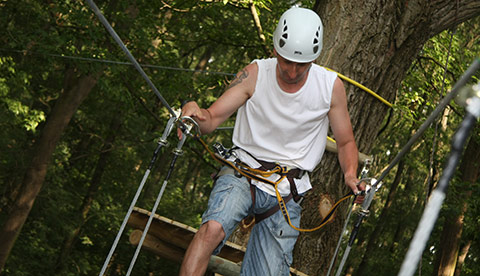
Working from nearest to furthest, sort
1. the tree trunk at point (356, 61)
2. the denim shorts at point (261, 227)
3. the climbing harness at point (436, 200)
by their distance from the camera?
the climbing harness at point (436, 200), the denim shorts at point (261, 227), the tree trunk at point (356, 61)

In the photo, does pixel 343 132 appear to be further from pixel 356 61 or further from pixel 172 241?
pixel 356 61

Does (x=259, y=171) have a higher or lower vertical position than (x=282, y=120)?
lower

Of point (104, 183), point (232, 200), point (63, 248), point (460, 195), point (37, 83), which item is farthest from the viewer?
point (104, 183)

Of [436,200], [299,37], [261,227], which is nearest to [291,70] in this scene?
[299,37]

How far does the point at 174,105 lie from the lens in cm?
1370

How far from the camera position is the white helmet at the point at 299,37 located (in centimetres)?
347

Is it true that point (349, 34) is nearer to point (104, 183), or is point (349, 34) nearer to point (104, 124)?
point (104, 124)

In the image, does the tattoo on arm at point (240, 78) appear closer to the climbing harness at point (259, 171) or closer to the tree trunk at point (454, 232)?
the climbing harness at point (259, 171)

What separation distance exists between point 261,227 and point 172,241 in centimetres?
78

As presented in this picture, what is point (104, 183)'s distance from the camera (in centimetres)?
2127

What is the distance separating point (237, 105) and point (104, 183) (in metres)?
18.2

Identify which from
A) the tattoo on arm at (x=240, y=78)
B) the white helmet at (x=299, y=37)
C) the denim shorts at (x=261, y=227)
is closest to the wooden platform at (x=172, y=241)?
the denim shorts at (x=261, y=227)

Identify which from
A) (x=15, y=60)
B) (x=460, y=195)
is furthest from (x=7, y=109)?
(x=460, y=195)

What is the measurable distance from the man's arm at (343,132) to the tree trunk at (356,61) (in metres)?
1.23
